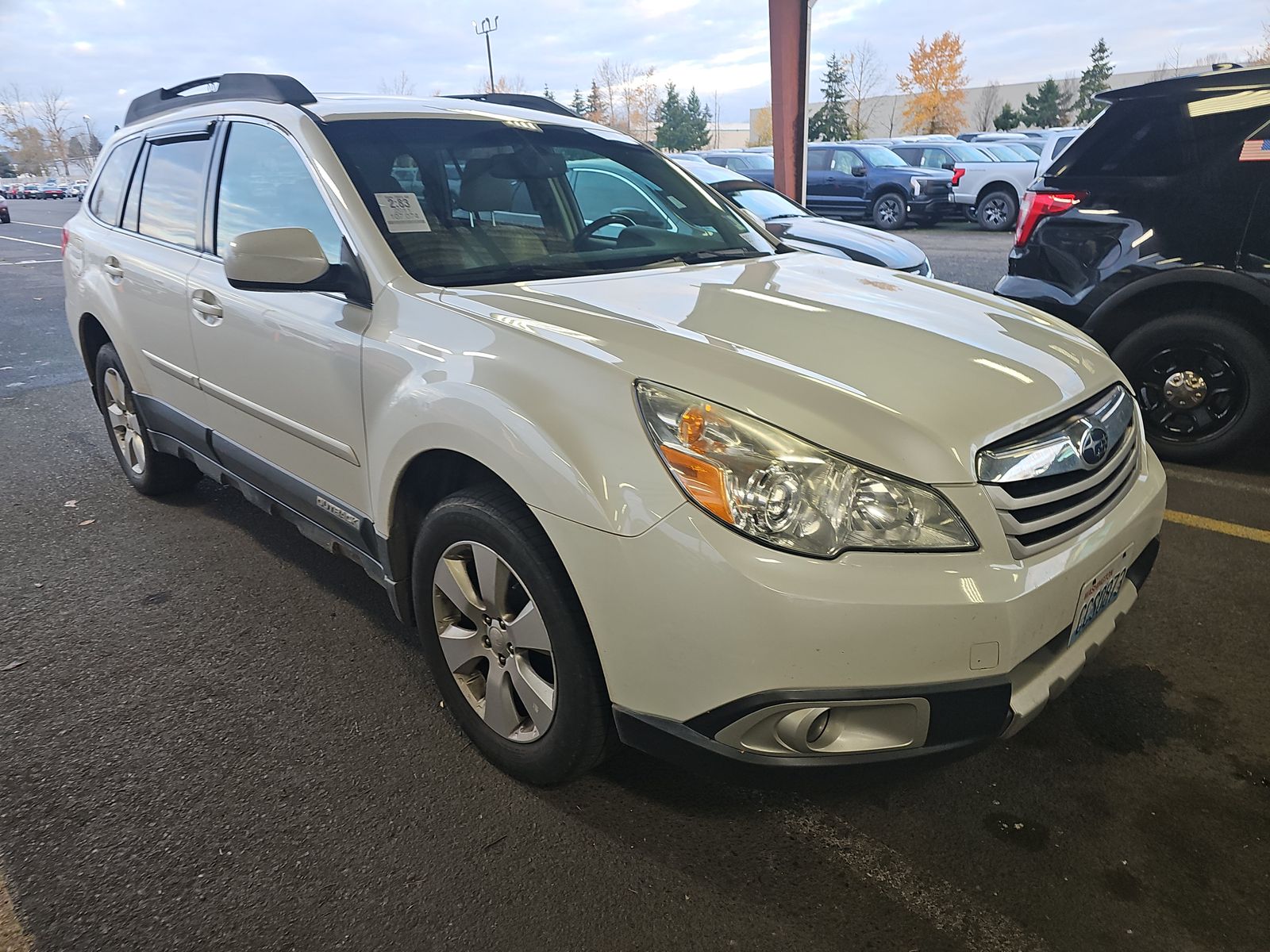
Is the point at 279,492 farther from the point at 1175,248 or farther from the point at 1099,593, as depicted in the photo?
the point at 1175,248

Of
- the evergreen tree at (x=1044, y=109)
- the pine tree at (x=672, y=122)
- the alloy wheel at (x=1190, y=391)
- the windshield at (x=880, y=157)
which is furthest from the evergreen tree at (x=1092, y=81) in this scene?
the alloy wheel at (x=1190, y=391)

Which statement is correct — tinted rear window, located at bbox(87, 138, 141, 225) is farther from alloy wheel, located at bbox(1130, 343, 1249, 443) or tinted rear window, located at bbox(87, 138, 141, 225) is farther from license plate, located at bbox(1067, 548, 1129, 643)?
alloy wheel, located at bbox(1130, 343, 1249, 443)

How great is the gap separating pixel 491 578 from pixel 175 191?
7.89 feet

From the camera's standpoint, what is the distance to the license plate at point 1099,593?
191 cm

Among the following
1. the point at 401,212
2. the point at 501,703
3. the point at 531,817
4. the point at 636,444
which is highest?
the point at 401,212

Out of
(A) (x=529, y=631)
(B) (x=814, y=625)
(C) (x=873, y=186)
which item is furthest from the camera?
(C) (x=873, y=186)

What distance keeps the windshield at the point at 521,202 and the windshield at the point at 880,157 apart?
14.8 m

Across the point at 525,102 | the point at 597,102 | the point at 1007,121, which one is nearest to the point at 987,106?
the point at 1007,121

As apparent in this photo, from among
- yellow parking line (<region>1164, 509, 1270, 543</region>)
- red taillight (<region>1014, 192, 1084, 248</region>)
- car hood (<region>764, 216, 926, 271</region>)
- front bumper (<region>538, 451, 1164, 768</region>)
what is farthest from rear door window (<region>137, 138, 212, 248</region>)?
car hood (<region>764, 216, 926, 271</region>)

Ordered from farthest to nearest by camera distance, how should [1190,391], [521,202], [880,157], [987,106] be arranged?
[987,106], [880,157], [1190,391], [521,202]

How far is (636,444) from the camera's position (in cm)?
175

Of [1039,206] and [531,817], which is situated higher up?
[1039,206]

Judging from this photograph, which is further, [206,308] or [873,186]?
[873,186]

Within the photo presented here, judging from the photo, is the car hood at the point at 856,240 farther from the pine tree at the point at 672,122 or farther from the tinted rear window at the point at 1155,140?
the pine tree at the point at 672,122
